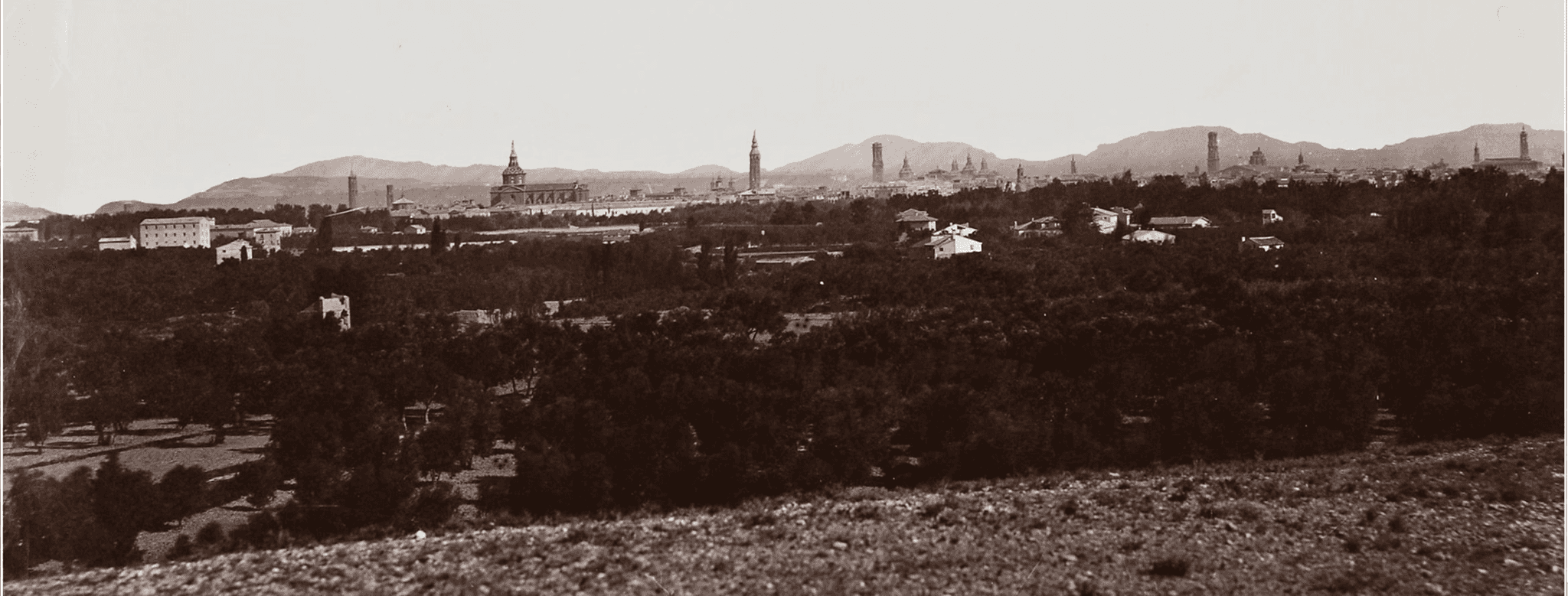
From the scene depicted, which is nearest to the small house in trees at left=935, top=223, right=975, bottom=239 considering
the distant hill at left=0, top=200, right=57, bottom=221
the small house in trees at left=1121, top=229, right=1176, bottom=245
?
the small house in trees at left=1121, top=229, right=1176, bottom=245

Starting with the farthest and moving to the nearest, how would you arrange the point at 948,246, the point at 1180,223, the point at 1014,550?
the point at 1180,223 < the point at 948,246 < the point at 1014,550

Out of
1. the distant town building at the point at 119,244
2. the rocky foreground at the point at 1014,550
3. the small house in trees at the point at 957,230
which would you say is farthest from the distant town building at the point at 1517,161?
the distant town building at the point at 119,244

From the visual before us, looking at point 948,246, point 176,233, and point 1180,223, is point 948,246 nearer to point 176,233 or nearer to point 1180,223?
point 1180,223

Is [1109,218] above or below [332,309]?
above

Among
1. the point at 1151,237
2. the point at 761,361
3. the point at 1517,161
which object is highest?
the point at 1517,161

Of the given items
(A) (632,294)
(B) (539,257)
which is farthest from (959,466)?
(B) (539,257)

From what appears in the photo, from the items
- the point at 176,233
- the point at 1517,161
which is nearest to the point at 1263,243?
the point at 1517,161

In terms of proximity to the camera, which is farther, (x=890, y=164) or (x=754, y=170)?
(x=890, y=164)

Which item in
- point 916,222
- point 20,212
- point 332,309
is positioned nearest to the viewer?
point 20,212

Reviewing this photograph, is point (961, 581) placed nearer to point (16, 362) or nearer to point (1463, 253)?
point (16, 362)
